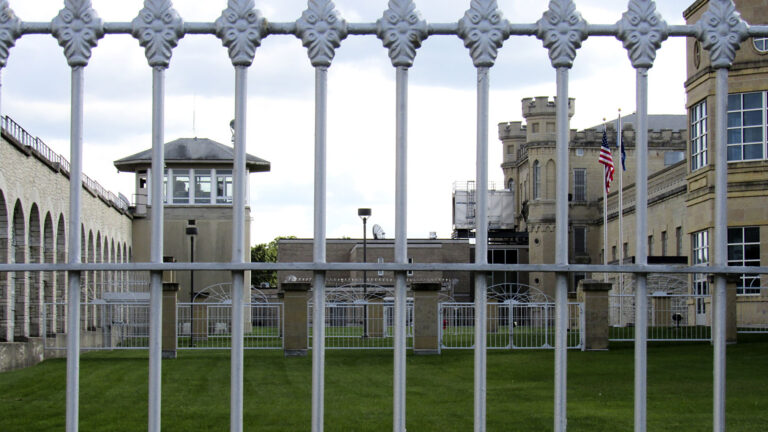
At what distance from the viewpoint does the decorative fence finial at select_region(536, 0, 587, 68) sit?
178 inches

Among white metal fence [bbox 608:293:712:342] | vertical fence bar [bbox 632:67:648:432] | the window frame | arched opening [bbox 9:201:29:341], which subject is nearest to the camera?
vertical fence bar [bbox 632:67:648:432]

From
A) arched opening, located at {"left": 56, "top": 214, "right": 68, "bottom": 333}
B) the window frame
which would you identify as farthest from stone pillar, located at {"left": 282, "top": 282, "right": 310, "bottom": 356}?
the window frame

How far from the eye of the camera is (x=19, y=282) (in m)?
24.5

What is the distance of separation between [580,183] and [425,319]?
52456mm

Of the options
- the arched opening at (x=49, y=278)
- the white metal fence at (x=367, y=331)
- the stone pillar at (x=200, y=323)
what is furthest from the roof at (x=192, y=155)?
the stone pillar at (x=200, y=323)

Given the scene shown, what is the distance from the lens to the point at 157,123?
4496 millimetres

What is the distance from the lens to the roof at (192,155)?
46.3 metres

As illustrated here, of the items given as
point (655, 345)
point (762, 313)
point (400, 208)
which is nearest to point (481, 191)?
point (400, 208)

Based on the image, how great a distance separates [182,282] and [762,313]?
26.0 meters

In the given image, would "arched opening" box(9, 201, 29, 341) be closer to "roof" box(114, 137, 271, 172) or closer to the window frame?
the window frame

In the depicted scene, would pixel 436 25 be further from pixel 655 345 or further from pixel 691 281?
pixel 691 281

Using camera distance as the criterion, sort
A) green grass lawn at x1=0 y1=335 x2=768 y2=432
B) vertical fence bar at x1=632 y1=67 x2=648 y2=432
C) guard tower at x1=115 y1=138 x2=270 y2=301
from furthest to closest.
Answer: guard tower at x1=115 y1=138 x2=270 y2=301 → green grass lawn at x1=0 y1=335 x2=768 y2=432 → vertical fence bar at x1=632 y1=67 x2=648 y2=432

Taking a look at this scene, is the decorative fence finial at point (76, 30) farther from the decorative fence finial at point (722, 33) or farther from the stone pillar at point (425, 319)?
the stone pillar at point (425, 319)

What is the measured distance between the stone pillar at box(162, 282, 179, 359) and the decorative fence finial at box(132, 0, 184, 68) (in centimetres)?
1730
